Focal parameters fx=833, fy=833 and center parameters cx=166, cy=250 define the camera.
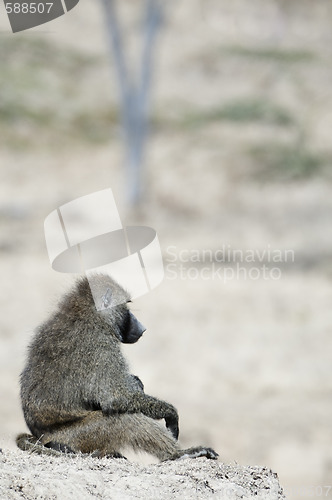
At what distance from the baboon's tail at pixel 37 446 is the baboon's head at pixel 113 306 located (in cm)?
79

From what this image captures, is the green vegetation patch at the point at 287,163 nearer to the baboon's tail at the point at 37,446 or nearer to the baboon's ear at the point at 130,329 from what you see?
the baboon's ear at the point at 130,329

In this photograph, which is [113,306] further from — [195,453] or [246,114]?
[246,114]

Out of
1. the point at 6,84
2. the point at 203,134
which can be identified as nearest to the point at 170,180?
the point at 203,134

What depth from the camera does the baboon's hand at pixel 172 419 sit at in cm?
542

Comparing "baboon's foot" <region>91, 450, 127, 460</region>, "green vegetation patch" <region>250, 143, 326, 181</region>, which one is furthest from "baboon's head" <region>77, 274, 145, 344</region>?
"green vegetation patch" <region>250, 143, 326, 181</region>

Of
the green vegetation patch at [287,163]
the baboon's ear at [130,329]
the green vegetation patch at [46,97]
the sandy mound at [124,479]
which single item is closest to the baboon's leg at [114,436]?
the sandy mound at [124,479]

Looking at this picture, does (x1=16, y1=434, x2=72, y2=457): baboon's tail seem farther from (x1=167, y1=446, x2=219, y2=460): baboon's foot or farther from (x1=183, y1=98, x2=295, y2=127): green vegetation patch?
(x1=183, y1=98, x2=295, y2=127): green vegetation patch

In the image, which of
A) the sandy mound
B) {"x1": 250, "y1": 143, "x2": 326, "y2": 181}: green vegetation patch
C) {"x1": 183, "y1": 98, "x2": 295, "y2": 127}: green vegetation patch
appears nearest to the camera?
the sandy mound

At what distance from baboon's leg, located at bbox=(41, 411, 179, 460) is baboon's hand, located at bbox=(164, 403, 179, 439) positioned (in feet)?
0.60

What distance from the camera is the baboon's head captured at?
5.48 meters

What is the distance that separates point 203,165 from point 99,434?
21.7 metres

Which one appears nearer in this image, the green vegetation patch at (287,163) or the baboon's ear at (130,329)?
the baboon's ear at (130,329)

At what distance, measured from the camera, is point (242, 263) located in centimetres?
2011

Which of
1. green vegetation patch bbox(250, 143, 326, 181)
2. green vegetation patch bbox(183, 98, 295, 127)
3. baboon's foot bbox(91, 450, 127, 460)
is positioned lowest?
green vegetation patch bbox(250, 143, 326, 181)
